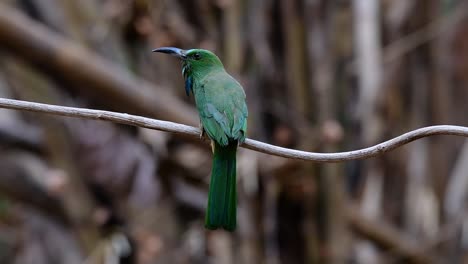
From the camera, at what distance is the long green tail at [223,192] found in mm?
2592

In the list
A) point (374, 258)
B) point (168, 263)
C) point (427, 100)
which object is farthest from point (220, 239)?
point (427, 100)

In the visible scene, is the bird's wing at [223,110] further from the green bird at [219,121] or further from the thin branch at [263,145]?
the thin branch at [263,145]

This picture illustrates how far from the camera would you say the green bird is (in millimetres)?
2617

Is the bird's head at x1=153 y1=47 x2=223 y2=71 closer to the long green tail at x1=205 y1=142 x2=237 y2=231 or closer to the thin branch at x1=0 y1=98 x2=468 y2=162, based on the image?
the long green tail at x1=205 y1=142 x2=237 y2=231

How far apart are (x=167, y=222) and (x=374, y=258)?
1.48m

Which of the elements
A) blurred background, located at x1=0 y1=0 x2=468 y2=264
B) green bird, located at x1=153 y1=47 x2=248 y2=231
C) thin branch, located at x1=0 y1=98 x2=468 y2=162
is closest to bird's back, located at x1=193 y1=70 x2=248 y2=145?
green bird, located at x1=153 y1=47 x2=248 y2=231

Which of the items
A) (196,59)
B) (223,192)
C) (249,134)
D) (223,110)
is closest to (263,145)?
(223,192)

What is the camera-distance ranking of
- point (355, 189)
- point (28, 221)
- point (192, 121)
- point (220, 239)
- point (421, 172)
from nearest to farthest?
point (192, 121) → point (220, 239) → point (421, 172) → point (355, 189) → point (28, 221)

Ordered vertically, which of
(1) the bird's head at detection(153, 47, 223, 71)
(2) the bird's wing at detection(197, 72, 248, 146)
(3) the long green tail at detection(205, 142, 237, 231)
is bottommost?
(3) the long green tail at detection(205, 142, 237, 231)

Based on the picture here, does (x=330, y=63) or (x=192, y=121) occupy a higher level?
(x=330, y=63)

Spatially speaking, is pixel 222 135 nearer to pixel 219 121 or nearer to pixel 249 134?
pixel 219 121

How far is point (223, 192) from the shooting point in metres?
2.67

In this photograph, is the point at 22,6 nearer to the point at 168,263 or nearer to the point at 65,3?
the point at 65,3

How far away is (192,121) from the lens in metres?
4.84
